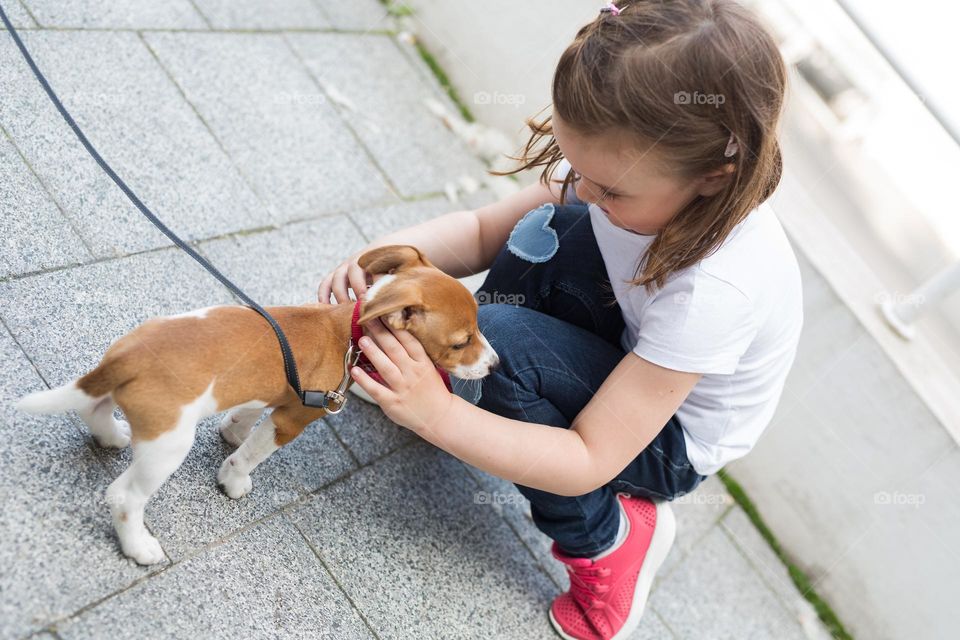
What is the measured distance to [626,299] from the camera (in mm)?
2324

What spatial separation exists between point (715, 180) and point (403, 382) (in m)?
0.90

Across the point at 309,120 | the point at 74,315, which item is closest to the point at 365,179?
the point at 309,120

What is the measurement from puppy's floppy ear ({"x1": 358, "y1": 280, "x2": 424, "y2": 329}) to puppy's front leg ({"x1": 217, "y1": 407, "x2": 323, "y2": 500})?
0.29 metres

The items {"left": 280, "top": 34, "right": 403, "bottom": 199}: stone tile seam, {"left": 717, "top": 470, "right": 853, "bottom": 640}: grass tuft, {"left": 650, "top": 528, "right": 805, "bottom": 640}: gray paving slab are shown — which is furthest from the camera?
{"left": 280, "top": 34, "right": 403, "bottom": 199}: stone tile seam

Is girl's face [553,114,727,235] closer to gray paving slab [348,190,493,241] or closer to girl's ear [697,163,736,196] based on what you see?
girl's ear [697,163,736,196]

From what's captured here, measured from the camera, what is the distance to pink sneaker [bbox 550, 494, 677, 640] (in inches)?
96.3

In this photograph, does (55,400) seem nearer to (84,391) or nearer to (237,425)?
(84,391)

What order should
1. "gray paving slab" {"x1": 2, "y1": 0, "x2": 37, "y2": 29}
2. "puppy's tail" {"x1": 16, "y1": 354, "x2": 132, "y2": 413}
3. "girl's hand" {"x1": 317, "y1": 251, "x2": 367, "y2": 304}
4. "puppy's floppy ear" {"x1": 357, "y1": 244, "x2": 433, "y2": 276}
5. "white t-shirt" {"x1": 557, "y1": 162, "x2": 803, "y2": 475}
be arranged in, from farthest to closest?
"gray paving slab" {"x1": 2, "y1": 0, "x2": 37, "y2": 29} < "girl's hand" {"x1": 317, "y1": 251, "x2": 367, "y2": 304} < "puppy's floppy ear" {"x1": 357, "y1": 244, "x2": 433, "y2": 276} < "white t-shirt" {"x1": 557, "y1": 162, "x2": 803, "y2": 475} < "puppy's tail" {"x1": 16, "y1": 354, "x2": 132, "y2": 413}

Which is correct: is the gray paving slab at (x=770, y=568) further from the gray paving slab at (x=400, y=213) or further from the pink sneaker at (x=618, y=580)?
the gray paving slab at (x=400, y=213)

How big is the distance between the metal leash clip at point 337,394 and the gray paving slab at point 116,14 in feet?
6.80

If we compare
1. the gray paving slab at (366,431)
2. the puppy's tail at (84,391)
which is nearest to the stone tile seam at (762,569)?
the gray paving slab at (366,431)

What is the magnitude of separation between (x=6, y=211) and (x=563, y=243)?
5.50ft

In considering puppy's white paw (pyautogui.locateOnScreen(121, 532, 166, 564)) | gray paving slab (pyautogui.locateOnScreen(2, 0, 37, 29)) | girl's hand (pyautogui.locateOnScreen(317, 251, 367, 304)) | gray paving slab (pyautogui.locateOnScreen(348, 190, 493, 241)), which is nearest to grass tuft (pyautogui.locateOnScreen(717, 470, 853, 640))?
gray paving slab (pyautogui.locateOnScreen(348, 190, 493, 241))

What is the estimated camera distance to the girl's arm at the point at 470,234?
105 inches
